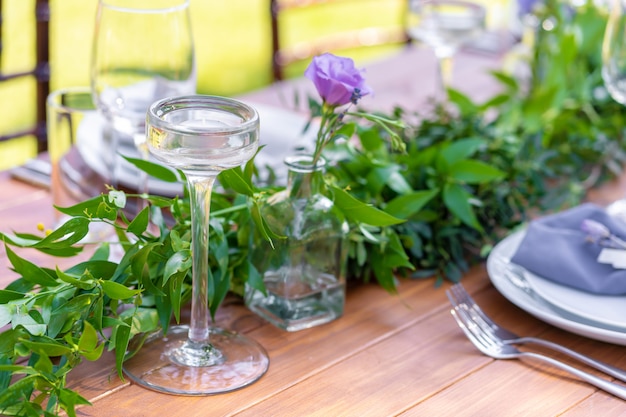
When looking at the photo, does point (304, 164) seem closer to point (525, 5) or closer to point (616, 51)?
point (616, 51)

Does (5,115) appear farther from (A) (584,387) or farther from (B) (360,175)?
(A) (584,387)

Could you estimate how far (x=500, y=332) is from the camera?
3.14 feet

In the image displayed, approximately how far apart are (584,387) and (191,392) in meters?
0.37

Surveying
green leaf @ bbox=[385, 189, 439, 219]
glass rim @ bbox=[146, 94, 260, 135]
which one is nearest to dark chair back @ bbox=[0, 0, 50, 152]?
green leaf @ bbox=[385, 189, 439, 219]

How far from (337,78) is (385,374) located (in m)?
0.28

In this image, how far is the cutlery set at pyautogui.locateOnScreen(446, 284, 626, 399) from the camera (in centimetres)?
88

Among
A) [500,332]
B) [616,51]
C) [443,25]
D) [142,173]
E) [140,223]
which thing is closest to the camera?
[140,223]

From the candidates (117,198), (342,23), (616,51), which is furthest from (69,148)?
(342,23)

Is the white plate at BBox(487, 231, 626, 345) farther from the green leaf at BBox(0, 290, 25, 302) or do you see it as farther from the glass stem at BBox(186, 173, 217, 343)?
the green leaf at BBox(0, 290, 25, 302)

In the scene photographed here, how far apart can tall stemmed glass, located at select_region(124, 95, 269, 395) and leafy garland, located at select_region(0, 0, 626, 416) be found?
25mm

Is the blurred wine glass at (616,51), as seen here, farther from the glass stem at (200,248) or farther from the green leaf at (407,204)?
the glass stem at (200,248)

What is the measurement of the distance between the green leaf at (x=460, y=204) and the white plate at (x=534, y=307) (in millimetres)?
41

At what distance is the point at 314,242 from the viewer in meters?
0.94

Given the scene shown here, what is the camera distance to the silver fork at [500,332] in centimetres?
89
